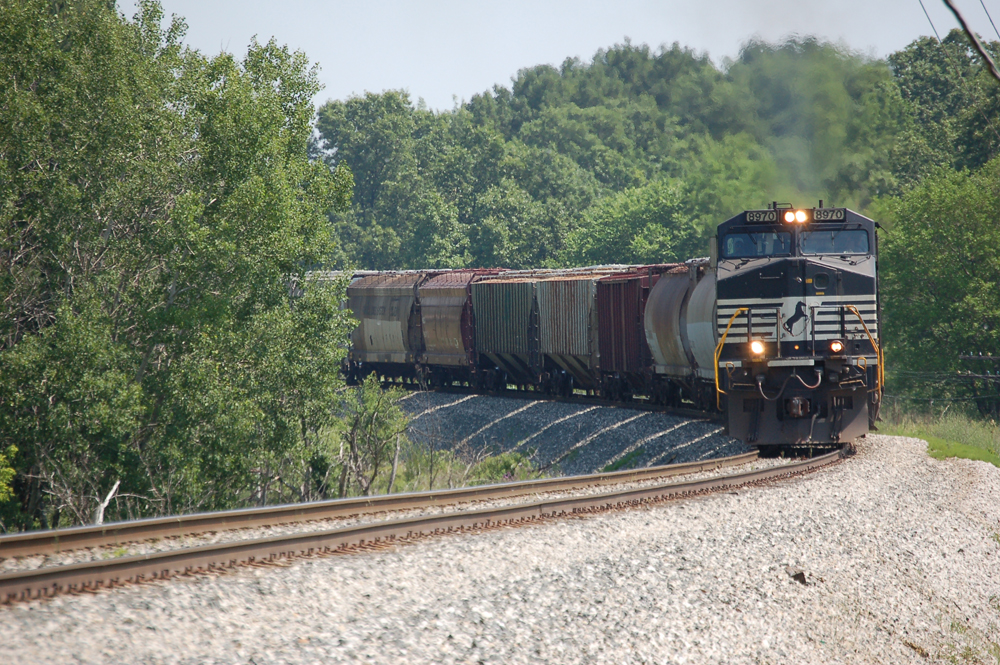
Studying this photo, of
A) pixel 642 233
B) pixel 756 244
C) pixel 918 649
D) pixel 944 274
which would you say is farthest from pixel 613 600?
pixel 642 233

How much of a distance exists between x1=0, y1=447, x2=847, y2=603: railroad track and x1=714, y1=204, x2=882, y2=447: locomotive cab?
7.84 ft

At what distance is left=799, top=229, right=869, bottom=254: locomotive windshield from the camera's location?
16219 millimetres

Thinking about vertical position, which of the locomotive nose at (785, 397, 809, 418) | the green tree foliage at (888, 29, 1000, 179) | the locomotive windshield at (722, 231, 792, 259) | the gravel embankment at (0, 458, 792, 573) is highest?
the green tree foliage at (888, 29, 1000, 179)

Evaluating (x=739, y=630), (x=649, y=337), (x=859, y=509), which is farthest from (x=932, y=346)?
(x=739, y=630)

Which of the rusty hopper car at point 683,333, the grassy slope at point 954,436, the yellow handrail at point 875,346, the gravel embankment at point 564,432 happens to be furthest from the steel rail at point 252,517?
the grassy slope at point 954,436

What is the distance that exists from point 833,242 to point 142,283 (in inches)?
553

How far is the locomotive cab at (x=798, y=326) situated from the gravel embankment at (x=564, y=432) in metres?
2.45

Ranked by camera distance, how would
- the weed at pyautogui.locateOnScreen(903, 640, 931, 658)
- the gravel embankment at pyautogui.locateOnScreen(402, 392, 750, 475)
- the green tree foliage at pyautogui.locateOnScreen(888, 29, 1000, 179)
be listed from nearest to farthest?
the weed at pyautogui.locateOnScreen(903, 640, 931, 658)
the gravel embankment at pyautogui.locateOnScreen(402, 392, 750, 475)
the green tree foliage at pyautogui.locateOnScreen(888, 29, 1000, 179)

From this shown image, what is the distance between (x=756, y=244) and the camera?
1645 cm

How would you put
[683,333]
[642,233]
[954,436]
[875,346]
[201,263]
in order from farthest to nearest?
[642,233], [954,436], [201,263], [683,333], [875,346]

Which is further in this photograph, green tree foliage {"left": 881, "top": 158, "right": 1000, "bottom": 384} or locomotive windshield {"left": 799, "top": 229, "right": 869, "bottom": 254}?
green tree foliage {"left": 881, "top": 158, "right": 1000, "bottom": 384}

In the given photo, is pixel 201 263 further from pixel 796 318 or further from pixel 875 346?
pixel 875 346

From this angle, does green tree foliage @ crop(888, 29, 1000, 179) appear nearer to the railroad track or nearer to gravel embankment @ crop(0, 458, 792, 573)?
the railroad track

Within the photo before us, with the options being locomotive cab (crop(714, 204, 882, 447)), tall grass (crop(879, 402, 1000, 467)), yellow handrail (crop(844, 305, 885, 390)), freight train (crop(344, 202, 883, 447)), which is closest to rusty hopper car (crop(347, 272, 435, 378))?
freight train (crop(344, 202, 883, 447))
